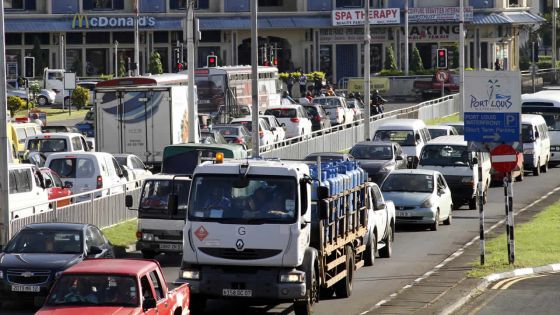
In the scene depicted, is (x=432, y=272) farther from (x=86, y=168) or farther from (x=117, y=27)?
(x=117, y=27)

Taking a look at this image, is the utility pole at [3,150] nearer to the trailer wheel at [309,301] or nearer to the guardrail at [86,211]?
the guardrail at [86,211]

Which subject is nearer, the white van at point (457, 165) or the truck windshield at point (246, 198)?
the truck windshield at point (246, 198)

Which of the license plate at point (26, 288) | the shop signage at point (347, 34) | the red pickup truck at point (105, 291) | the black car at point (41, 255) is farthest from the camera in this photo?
the shop signage at point (347, 34)

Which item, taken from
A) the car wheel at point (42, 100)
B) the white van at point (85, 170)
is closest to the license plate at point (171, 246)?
the white van at point (85, 170)

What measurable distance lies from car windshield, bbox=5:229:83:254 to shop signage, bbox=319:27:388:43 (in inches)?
3239

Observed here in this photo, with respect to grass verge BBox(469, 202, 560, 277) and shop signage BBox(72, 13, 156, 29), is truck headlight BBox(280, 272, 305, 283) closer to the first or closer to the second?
grass verge BBox(469, 202, 560, 277)

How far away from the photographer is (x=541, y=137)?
50.6 metres

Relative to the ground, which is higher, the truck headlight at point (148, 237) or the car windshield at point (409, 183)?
the car windshield at point (409, 183)

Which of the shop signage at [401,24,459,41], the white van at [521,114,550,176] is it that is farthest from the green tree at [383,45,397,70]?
the white van at [521,114,550,176]

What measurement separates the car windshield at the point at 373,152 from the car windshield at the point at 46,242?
21036 mm

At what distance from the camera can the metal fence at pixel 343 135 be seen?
1903 inches

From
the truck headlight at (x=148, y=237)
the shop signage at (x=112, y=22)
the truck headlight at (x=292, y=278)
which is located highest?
the shop signage at (x=112, y=22)

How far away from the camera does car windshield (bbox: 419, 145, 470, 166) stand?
1629 inches

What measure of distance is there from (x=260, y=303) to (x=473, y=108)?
738 centimetres
